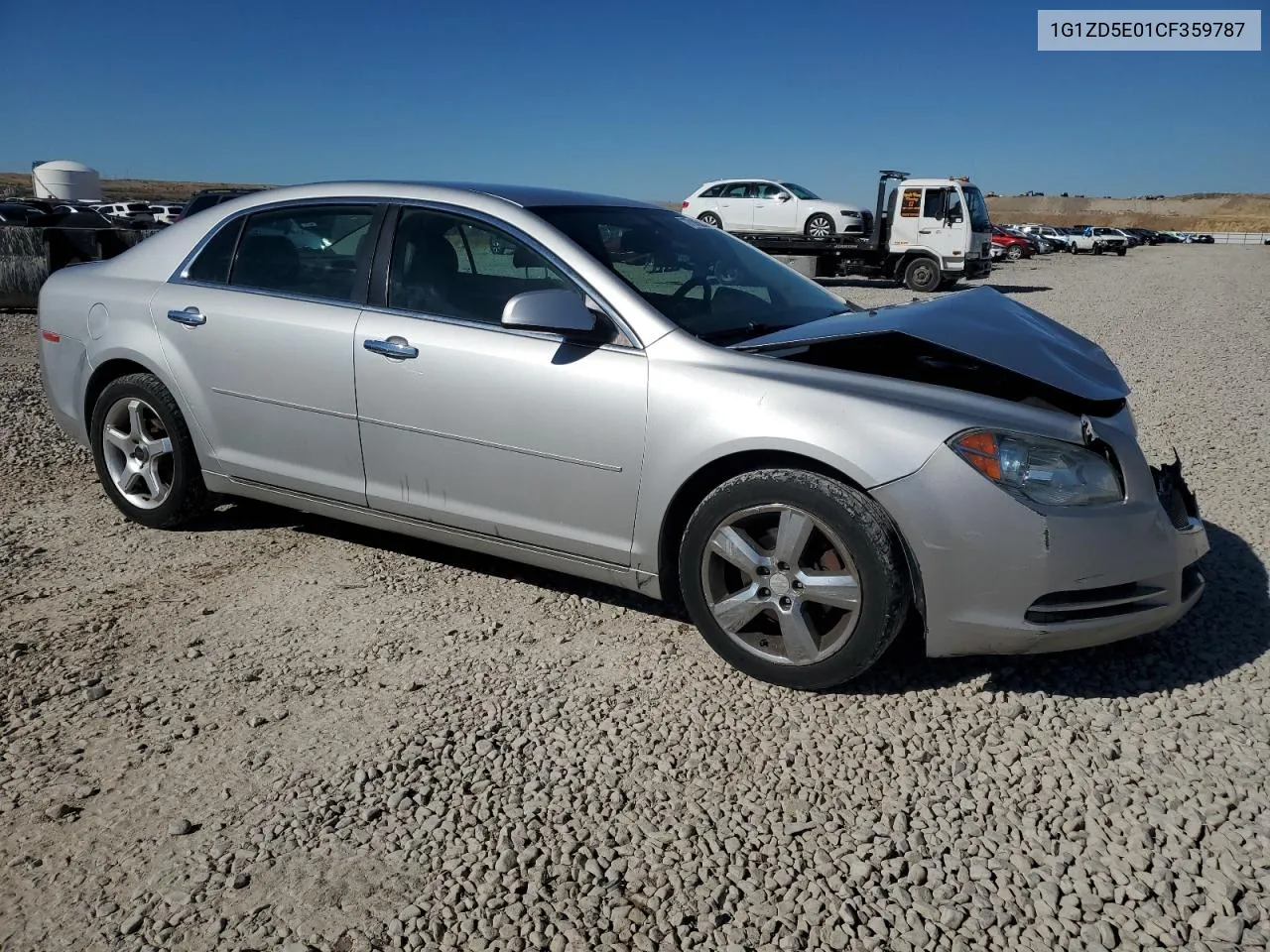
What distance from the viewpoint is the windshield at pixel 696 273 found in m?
3.61

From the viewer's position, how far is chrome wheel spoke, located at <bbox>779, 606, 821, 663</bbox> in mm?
3094

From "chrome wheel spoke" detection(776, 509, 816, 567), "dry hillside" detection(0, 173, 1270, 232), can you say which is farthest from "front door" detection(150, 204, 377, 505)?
"dry hillside" detection(0, 173, 1270, 232)

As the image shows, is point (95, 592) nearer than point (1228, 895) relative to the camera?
No

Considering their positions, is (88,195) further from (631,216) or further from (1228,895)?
(1228,895)

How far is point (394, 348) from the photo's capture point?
3.69m

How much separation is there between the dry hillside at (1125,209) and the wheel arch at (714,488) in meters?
114

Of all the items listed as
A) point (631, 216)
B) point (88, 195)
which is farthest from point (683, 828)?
point (88, 195)

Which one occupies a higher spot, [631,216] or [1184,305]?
[631,216]

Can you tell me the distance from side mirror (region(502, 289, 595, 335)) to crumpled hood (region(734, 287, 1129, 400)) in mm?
546

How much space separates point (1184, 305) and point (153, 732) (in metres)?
19.5

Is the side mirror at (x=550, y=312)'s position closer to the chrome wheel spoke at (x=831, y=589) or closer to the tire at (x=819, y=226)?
the chrome wheel spoke at (x=831, y=589)

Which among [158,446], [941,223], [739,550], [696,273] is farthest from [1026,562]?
[941,223]

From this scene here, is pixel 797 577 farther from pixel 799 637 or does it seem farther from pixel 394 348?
pixel 394 348

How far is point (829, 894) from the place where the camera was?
7.47 ft
